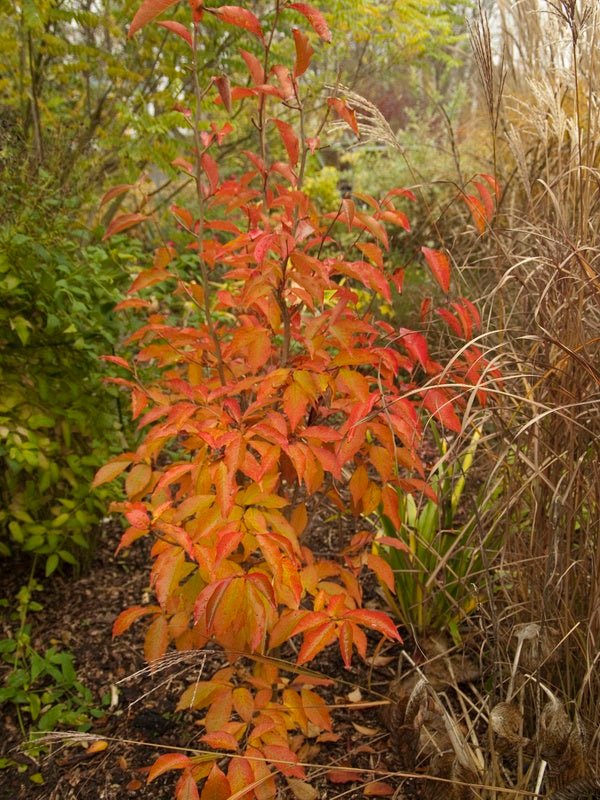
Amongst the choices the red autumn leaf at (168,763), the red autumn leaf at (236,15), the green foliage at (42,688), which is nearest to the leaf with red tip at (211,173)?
the red autumn leaf at (236,15)

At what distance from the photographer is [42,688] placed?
2211 mm

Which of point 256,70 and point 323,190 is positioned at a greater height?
point 256,70

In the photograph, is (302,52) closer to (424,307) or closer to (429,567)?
(424,307)

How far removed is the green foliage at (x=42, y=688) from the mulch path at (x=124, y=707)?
0.15 ft

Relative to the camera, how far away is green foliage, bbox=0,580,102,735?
2.08 m

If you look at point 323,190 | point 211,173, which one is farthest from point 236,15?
point 323,190

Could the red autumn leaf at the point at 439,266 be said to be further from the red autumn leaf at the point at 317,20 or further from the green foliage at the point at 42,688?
the green foliage at the point at 42,688

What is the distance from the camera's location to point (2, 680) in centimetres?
224

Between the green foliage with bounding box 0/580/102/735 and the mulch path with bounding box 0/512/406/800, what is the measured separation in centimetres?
5

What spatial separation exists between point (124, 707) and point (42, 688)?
27 cm

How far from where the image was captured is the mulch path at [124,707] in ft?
6.22

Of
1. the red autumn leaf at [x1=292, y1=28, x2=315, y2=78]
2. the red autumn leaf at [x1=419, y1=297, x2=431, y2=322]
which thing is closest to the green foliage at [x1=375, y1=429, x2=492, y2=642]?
the red autumn leaf at [x1=419, y1=297, x2=431, y2=322]

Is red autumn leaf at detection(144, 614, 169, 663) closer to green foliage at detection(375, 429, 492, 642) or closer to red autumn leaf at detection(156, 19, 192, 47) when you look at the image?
green foliage at detection(375, 429, 492, 642)

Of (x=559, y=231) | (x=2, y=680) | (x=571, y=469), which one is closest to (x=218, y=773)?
(x=571, y=469)
